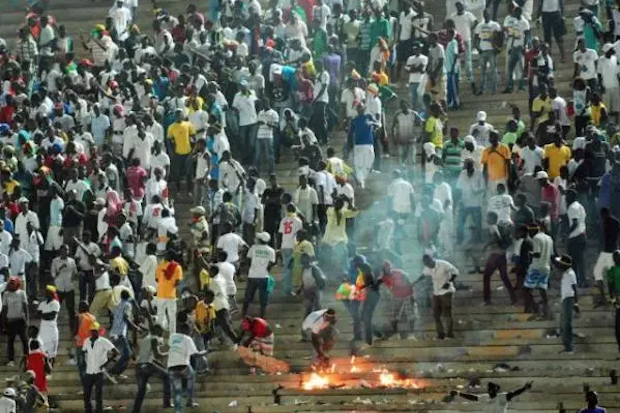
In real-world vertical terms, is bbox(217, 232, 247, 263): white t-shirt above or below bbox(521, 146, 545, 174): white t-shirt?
below

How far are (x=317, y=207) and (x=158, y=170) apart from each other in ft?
9.92

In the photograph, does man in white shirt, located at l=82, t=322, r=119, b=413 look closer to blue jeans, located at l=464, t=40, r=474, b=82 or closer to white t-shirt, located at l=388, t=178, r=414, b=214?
white t-shirt, located at l=388, t=178, r=414, b=214

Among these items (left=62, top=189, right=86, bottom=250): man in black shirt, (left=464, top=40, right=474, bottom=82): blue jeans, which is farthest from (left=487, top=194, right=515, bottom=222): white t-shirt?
(left=62, top=189, right=86, bottom=250): man in black shirt

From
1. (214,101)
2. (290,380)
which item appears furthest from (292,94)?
(290,380)

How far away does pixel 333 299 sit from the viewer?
40.9 meters

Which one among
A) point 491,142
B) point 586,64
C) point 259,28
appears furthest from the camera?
point 259,28

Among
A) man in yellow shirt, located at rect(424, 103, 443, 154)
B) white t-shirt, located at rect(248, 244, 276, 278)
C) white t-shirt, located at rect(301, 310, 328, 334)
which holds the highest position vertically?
man in yellow shirt, located at rect(424, 103, 443, 154)

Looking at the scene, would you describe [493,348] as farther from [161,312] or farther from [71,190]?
[71,190]

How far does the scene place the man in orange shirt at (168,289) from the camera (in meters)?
39.7

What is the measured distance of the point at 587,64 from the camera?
145 feet

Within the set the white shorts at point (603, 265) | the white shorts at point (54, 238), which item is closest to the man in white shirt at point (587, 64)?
the white shorts at point (603, 265)

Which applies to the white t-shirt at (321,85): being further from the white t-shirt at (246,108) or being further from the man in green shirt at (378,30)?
the man in green shirt at (378,30)

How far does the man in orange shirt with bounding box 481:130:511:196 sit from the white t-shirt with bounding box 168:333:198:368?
6548 millimetres

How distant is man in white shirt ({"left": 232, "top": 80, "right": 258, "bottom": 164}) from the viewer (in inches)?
1757
